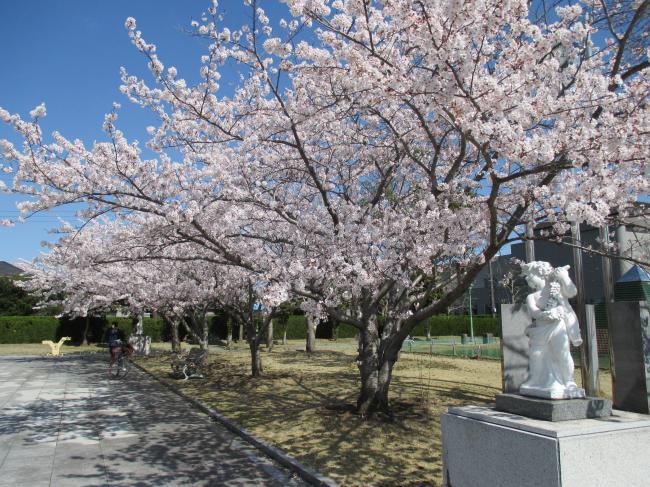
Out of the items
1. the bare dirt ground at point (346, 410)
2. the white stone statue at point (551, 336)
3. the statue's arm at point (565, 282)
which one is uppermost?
the statue's arm at point (565, 282)

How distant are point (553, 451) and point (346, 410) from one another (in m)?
5.74

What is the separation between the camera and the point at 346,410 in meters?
9.36

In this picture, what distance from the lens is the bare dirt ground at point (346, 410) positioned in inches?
257

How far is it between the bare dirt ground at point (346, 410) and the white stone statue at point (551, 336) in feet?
6.32

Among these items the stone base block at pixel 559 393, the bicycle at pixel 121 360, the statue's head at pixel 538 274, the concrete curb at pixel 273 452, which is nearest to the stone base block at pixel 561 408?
the stone base block at pixel 559 393

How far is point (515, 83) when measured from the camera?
17.9ft

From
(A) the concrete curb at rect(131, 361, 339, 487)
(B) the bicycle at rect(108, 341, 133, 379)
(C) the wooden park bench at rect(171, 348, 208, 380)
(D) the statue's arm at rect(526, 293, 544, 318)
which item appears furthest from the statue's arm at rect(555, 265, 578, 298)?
(B) the bicycle at rect(108, 341, 133, 379)

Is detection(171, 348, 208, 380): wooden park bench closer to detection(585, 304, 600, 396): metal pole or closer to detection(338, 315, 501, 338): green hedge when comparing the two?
detection(585, 304, 600, 396): metal pole

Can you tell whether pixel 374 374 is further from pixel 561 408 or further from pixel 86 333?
pixel 86 333

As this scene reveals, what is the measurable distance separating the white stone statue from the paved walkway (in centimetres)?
308

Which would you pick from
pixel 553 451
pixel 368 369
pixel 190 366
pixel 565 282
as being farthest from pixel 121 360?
pixel 553 451

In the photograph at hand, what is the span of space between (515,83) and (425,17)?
122cm

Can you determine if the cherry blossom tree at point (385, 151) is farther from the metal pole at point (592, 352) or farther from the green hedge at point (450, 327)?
the green hedge at point (450, 327)

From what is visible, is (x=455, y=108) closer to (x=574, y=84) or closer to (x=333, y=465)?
(x=574, y=84)
